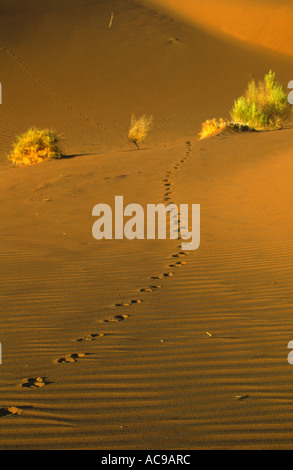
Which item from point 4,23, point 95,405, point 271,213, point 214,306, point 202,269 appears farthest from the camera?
point 4,23

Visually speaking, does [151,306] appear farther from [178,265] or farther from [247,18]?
[247,18]

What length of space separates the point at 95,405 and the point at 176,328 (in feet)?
4.97

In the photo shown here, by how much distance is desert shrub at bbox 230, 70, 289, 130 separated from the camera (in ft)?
Result: 78.5

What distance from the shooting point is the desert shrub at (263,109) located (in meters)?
23.9

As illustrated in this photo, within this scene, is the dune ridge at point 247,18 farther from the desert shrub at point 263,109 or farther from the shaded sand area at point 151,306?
the shaded sand area at point 151,306

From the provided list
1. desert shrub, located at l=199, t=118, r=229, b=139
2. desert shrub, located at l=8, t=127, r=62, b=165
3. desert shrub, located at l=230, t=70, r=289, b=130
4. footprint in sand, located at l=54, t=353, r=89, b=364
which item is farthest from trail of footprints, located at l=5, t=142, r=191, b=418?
desert shrub, located at l=230, t=70, r=289, b=130

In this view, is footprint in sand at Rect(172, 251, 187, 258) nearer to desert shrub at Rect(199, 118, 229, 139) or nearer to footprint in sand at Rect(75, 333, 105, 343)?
footprint in sand at Rect(75, 333, 105, 343)

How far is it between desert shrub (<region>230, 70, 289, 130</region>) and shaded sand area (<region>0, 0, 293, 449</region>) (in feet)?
15.8

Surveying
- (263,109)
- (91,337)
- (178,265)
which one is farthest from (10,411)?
(263,109)

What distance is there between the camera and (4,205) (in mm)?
11984

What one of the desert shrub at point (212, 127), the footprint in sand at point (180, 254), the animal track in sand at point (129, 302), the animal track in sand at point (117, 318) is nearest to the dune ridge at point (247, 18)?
the desert shrub at point (212, 127)

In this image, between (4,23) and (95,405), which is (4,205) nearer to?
(95,405)

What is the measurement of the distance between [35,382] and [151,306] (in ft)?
6.19
